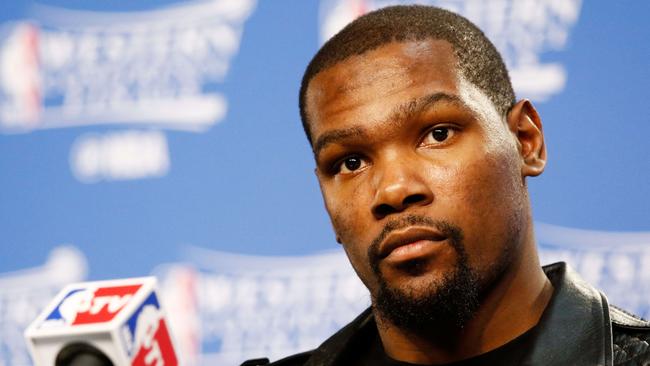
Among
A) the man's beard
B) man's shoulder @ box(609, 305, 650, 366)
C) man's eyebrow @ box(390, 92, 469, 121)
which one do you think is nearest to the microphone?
the man's beard

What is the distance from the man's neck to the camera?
4.18 ft

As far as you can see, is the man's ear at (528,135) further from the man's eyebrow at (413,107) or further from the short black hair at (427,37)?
→ the man's eyebrow at (413,107)

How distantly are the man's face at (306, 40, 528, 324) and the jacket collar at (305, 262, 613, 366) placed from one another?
0.11 metres

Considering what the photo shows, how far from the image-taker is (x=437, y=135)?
1.27 m

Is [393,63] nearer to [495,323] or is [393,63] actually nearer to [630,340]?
[495,323]

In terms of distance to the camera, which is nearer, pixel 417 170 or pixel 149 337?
pixel 149 337

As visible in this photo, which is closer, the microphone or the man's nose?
the microphone

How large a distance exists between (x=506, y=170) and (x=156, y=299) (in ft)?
1.76

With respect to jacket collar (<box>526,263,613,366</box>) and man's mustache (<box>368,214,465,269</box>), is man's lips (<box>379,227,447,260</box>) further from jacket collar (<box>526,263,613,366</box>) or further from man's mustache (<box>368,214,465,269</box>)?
jacket collar (<box>526,263,613,366</box>)

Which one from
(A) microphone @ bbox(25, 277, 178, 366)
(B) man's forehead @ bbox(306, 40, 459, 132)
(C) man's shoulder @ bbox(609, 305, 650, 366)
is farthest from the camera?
(B) man's forehead @ bbox(306, 40, 459, 132)

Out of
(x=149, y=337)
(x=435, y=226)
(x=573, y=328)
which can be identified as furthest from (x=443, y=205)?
(x=149, y=337)

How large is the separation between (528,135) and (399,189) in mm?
305

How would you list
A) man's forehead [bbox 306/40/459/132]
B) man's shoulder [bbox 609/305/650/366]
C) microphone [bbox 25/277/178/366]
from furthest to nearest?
man's forehead [bbox 306/40/459/132] → man's shoulder [bbox 609/305/650/366] → microphone [bbox 25/277/178/366]

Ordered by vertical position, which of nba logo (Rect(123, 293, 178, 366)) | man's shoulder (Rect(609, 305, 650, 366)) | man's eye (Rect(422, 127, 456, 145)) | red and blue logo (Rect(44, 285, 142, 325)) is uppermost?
man's eye (Rect(422, 127, 456, 145))
